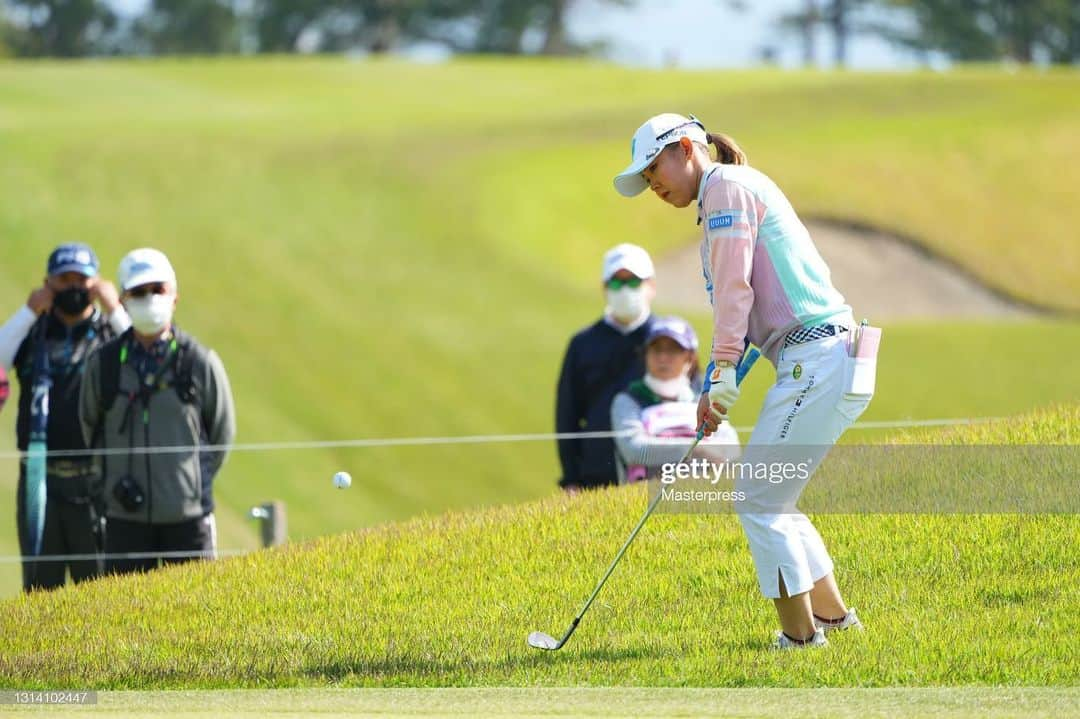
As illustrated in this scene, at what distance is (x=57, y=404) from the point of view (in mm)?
11172

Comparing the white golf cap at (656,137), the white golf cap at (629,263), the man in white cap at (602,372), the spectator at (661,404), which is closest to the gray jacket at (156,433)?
the man in white cap at (602,372)

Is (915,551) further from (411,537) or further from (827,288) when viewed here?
(411,537)

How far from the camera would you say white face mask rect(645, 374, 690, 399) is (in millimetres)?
10727

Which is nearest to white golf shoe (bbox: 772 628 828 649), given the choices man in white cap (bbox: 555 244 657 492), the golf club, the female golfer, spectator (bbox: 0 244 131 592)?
the female golfer

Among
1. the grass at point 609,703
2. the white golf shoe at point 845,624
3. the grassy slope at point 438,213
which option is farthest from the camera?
the grassy slope at point 438,213

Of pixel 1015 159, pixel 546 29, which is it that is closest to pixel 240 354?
pixel 1015 159

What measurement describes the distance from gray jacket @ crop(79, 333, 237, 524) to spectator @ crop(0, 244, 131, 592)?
0.54 meters

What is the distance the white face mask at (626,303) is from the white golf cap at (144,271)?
9.35ft

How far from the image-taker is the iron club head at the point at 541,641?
7.80 m

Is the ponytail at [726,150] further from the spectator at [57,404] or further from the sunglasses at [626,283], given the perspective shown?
the spectator at [57,404]

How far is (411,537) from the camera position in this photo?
34.3 ft

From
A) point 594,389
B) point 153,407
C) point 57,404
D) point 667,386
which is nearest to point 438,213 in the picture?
point 594,389

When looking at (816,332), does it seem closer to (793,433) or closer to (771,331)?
(771,331)

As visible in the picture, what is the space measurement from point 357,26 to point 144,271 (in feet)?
221
